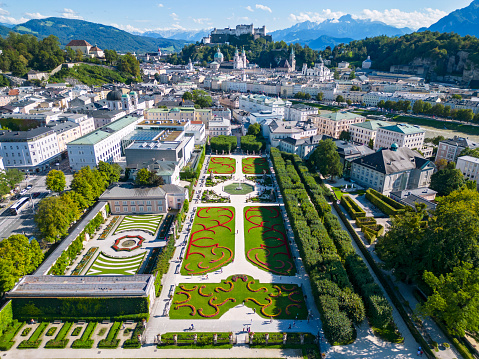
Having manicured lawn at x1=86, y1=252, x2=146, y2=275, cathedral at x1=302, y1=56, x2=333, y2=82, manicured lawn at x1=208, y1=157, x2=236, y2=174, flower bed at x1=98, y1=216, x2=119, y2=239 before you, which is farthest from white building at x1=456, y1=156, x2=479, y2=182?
cathedral at x1=302, y1=56, x2=333, y2=82

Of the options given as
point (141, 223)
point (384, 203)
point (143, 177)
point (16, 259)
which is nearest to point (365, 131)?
point (384, 203)

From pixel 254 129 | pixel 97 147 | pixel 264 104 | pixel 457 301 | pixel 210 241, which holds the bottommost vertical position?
pixel 210 241

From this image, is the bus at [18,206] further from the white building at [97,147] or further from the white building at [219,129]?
the white building at [219,129]

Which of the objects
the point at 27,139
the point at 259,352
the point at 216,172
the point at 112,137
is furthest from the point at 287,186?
the point at 27,139

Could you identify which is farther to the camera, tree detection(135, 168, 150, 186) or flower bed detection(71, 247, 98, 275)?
tree detection(135, 168, 150, 186)

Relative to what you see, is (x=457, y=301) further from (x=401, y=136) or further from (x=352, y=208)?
(x=401, y=136)

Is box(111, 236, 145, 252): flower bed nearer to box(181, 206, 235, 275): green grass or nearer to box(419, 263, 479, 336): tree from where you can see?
box(181, 206, 235, 275): green grass

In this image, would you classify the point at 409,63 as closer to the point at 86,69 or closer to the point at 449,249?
the point at 86,69
